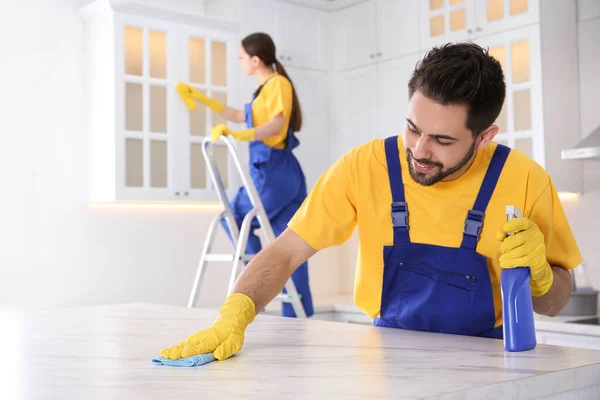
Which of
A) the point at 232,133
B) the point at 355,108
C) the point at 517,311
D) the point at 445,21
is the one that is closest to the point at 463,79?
the point at 517,311

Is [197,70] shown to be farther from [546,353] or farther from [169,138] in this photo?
[546,353]

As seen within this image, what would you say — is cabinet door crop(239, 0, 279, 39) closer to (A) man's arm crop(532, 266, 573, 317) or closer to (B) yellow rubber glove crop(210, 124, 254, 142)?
(B) yellow rubber glove crop(210, 124, 254, 142)

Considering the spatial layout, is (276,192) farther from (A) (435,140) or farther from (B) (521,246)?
(B) (521,246)

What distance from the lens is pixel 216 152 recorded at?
4395 mm

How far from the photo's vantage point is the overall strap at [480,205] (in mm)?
1630

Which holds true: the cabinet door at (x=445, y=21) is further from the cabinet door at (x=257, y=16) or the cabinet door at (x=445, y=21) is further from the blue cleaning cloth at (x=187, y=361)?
the blue cleaning cloth at (x=187, y=361)

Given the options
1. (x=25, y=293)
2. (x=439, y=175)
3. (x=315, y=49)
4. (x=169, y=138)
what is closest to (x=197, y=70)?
(x=169, y=138)

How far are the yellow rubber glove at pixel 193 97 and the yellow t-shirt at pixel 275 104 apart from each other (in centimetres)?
38

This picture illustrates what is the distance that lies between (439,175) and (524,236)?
14.2 inches

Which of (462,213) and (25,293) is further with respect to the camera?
(25,293)

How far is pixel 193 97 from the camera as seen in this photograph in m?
4.23

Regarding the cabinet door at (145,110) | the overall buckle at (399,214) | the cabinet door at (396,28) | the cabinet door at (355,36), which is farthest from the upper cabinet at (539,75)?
the overall buckle at (399,214)

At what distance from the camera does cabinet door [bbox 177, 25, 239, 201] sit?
4246mm

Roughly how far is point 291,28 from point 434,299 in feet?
11.8
